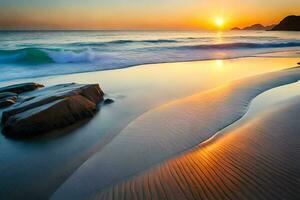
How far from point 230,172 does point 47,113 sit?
366 cm

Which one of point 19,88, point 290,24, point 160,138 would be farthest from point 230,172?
point 290,24

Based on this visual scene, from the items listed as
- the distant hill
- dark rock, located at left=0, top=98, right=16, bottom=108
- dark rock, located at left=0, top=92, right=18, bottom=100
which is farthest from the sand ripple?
the distant hill

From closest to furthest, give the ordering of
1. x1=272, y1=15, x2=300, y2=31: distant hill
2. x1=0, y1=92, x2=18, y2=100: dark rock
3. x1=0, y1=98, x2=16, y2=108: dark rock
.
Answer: x1=0, y1=98, x2=16, y2=108: dark rock < x1=0, y1=92, x2=18, y2=100: dark rock < x1=272, y1=15, x2=300, y2=31: distant hill

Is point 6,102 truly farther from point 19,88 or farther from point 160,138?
point 160,138

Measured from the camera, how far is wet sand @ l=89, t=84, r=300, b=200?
2.83 meters

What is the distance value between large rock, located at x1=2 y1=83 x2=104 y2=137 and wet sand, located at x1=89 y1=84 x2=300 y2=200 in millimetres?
2536

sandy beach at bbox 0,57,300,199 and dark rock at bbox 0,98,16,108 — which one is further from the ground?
dark rock at bbox 0,98,16,108

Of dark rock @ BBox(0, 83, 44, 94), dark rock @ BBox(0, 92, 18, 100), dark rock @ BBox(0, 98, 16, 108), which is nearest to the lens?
dark rock @ BBox(0, 98, 16, 108)

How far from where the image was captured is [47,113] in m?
5.19

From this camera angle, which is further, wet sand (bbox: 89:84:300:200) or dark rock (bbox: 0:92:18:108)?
dark rock (bbox: 0:92:18:108)

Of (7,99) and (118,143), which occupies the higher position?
(7,99)

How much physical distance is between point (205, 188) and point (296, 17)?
510ft

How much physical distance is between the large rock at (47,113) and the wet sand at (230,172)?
2536 millimetres

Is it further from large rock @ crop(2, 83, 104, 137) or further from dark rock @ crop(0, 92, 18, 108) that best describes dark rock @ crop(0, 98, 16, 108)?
large rock @ crop(2, 83, 104, 137)
